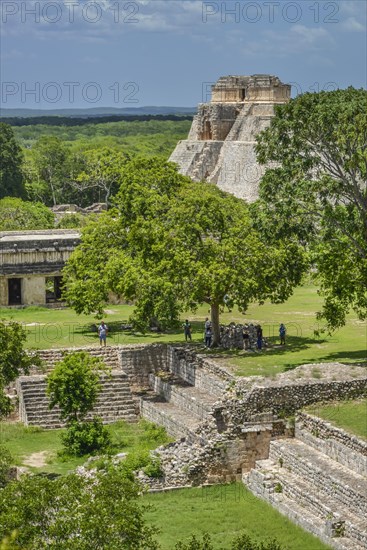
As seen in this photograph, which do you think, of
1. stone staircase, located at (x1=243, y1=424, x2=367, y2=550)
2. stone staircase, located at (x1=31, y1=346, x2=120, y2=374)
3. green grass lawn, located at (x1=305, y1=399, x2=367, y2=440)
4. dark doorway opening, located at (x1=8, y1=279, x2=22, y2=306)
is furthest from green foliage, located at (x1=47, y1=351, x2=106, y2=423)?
dark doorway opening, located at (x1=8, y1=279, x2=22, y2=306)

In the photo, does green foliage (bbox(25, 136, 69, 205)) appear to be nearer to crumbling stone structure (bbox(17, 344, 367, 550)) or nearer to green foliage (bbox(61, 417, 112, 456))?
crumbling stone structure (bbox(17, 344, 367, 550))

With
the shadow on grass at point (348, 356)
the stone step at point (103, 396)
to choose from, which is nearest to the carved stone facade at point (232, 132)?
the shadow on grass at point (348, 356)

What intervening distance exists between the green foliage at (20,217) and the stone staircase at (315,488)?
3017 centimetres

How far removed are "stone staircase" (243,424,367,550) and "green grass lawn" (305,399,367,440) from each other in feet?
1.74

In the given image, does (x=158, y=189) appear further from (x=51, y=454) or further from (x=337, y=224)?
(x=51, y=454)

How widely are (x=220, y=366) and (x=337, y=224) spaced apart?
14.5ft

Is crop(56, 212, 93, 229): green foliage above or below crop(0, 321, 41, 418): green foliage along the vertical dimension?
above

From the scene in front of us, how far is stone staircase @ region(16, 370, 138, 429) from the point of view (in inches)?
1203

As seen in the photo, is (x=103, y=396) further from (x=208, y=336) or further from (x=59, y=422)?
(x=208, y=336)

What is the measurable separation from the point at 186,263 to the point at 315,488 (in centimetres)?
917

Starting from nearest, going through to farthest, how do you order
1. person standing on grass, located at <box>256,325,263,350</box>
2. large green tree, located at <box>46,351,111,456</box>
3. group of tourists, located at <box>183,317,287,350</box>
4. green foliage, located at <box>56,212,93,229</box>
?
large green tree, located at <box>46,351,111,456</box>, person standing on grass, located at <box>256,325,263,350</box>, group of tourists, located at <box>183,317,287,350</box>, green foliage, located at <box>56,212,93,229</box>

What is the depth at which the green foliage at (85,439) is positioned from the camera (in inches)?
1098

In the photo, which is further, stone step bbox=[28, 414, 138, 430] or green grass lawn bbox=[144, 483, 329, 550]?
stone step bbox=[28, 414, 138, 430]

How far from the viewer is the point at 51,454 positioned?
28.0m
